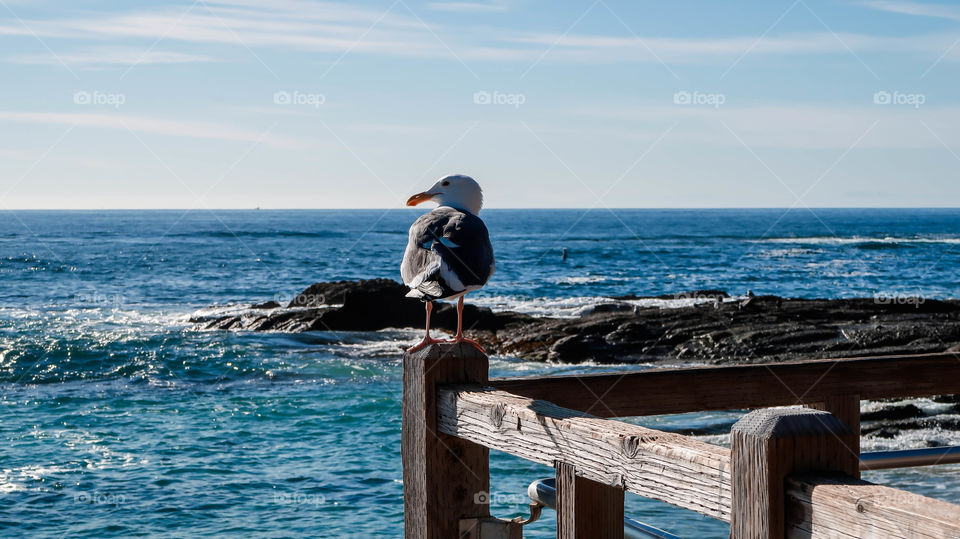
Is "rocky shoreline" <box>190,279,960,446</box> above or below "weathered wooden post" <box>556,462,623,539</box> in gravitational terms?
above

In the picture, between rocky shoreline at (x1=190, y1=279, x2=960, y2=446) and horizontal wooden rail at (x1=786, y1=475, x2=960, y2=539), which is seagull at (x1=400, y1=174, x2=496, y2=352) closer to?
horizontal wooden rail at (x1=786, y1=475, x2=960, y2=539)

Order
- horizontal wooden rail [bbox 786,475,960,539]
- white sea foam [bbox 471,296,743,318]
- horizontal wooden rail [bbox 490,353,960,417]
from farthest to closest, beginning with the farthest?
white sea foam [bbox 471,296,743,318]
horizontal wooden rail [bbox 490,353,960,417]
horizontal wooden rail [bbox 786,475,960,539]

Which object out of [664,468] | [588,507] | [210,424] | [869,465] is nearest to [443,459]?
[588,507]

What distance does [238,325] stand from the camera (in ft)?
88.4

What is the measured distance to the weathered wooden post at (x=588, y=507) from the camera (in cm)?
231

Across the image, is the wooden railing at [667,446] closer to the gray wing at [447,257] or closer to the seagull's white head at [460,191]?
the gray wing at [447,257]

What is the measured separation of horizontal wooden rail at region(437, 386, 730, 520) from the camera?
5.95 feet

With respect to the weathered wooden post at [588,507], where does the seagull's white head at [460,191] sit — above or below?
above

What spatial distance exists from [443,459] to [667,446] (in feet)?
3.51

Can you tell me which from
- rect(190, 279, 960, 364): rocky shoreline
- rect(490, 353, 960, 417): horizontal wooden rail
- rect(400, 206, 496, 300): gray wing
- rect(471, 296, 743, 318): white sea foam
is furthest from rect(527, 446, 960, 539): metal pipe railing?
rect(471, 296, 743, 318): white sea foam

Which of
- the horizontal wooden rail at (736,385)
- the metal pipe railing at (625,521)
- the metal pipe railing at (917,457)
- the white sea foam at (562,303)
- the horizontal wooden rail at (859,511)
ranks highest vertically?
the white sea foam at (562,303)

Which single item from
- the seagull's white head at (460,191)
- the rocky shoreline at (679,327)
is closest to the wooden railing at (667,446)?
the seagull's white head at (460,191)

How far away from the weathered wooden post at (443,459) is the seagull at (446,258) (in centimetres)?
20

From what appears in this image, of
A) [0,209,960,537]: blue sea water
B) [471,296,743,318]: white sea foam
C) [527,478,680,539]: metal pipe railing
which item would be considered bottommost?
[0,209,960,537]: blue sea water
